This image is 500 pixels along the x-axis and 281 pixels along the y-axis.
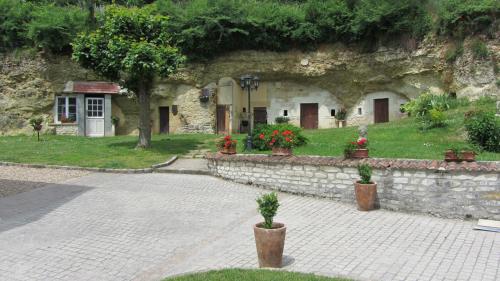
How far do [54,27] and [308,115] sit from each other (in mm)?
15487

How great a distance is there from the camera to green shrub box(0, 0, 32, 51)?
81.0ft

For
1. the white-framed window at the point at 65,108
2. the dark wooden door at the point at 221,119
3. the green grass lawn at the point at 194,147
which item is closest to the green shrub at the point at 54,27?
the white-framed window at the point at 65,108

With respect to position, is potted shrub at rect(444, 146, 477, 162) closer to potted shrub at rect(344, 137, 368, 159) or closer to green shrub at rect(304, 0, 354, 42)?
potted shrub at rect(344, 137, 368, 159)

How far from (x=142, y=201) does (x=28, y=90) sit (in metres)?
18.6

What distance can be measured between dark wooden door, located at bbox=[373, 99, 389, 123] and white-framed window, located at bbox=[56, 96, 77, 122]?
17902mm

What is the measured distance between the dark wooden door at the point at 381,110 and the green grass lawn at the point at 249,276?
822 inches

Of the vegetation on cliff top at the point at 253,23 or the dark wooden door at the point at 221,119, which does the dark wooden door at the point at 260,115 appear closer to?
the dark wooden door at the point at 221,119

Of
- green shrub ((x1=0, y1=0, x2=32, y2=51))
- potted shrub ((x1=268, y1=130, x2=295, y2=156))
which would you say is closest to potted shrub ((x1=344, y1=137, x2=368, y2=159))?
potted shrub ((x1=268, y1=130, x2=295, y2=156))

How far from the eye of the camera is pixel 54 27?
2389 cm

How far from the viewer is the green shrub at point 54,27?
23.9 m

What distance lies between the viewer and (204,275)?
5.48m

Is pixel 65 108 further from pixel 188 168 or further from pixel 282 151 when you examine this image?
pixel 282 151

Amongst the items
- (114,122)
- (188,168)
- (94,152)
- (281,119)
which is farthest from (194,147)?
(114,122)

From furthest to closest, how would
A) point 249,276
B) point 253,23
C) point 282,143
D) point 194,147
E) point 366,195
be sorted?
point 253,23 < point 194,147 < point 282,143 < point 366,195 < point 249,276
